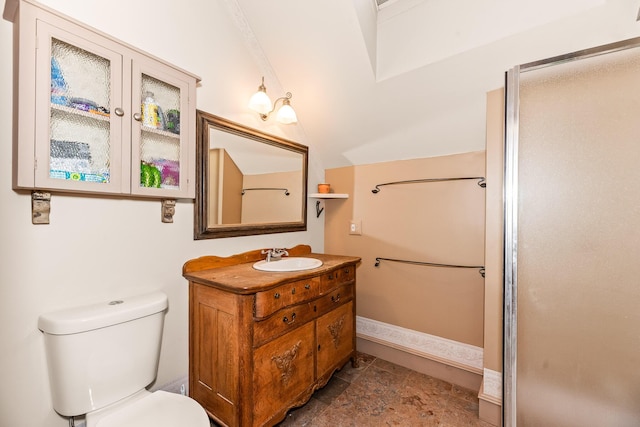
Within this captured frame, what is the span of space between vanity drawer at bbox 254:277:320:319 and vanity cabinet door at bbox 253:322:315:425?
169 millimetres

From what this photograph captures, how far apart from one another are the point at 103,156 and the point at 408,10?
6.19ft

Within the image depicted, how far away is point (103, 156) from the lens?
1151 millimetres

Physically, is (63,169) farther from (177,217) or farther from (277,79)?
(277,79)

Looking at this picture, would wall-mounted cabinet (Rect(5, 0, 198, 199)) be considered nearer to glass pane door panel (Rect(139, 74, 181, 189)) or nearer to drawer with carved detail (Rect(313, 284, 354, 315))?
glass pane door panel (Rect(139, 74, 181, 189))

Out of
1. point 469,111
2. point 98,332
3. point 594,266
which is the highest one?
point 469,111

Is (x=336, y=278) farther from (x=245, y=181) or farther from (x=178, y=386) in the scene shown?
(x=178, y=386)

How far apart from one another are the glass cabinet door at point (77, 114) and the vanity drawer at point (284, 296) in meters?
0.81

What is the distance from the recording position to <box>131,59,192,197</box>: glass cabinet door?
1.22 meters

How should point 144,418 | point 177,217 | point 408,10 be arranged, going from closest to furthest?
point 144,418
point 177,217
point 408,10

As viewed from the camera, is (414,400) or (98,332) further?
(414,400)

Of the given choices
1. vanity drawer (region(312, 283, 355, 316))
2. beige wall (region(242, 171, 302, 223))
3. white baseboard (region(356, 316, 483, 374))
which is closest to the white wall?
beige wall (region(242, 171, 302, 223))

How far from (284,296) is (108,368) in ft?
2.54

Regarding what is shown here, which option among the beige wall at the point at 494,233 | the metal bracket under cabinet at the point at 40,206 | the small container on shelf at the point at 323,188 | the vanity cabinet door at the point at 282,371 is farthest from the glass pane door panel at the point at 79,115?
the beige wall at the point at 494,233

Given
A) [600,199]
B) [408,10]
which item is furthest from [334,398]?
[408,10]
